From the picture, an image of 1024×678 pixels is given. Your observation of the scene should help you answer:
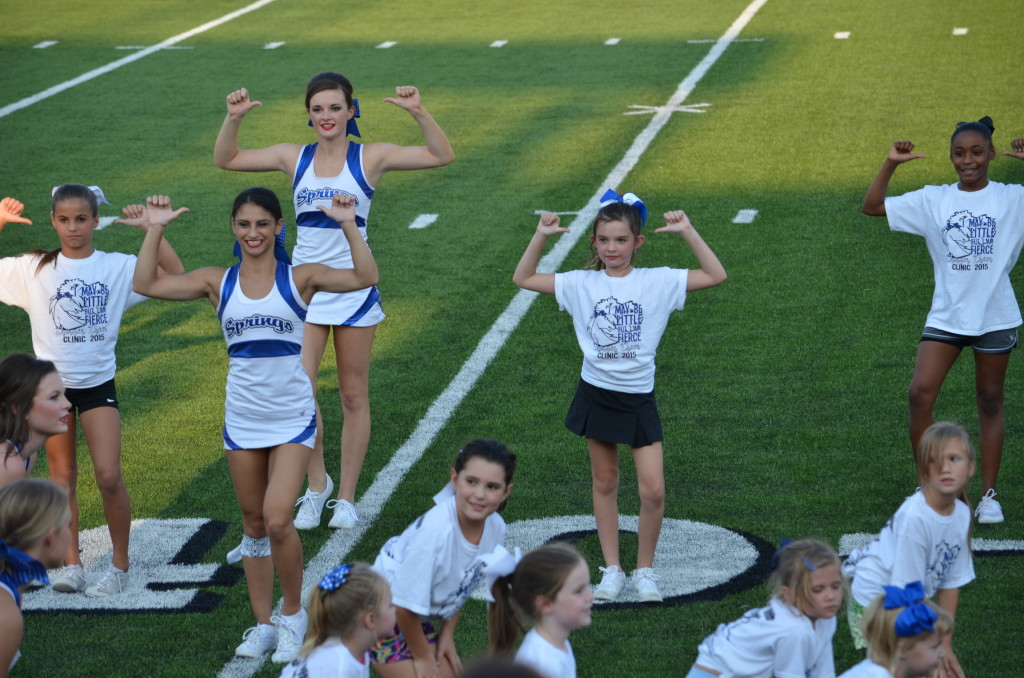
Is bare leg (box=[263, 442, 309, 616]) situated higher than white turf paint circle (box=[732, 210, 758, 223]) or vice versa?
bare leg (box=[263, 442, 309, 616])

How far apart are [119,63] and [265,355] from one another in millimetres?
16451

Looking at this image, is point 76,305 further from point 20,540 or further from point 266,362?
point 20,540

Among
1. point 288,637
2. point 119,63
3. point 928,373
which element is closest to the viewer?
point 288,637

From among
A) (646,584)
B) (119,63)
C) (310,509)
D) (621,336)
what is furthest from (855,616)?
(119,63)

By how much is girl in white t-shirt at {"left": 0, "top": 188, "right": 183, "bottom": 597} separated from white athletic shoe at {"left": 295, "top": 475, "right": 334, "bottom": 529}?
1022 mm

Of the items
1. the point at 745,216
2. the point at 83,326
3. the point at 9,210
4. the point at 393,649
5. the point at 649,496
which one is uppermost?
the point at 9,210

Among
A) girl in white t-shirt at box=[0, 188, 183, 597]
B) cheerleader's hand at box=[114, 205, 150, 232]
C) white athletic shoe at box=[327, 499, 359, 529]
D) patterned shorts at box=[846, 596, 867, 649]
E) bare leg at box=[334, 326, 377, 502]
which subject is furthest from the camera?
bare leg at box=[334, 326, 377, 502]

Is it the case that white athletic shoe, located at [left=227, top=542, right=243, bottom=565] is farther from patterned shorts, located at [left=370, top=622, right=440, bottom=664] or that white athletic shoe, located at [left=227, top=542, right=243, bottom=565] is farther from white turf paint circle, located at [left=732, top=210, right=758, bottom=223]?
white turf paint circle, located at [left=732, top=210, right=758, bottom=223]

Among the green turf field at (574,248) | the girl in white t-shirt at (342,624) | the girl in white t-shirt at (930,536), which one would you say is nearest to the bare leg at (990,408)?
the green turf field at (574,248)

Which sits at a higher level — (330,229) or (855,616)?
(330,229)

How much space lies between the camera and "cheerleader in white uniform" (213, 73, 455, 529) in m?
7.27

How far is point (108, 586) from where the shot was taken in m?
6.62

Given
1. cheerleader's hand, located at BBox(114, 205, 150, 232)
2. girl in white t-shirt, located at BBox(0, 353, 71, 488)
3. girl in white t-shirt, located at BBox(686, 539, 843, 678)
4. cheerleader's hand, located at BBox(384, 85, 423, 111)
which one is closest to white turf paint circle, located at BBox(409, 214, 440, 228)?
cheerleader's hand, located at BBox(384, 85, 423, 111)

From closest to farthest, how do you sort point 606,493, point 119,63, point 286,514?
point 286,514, point 606,493, point 119,63
